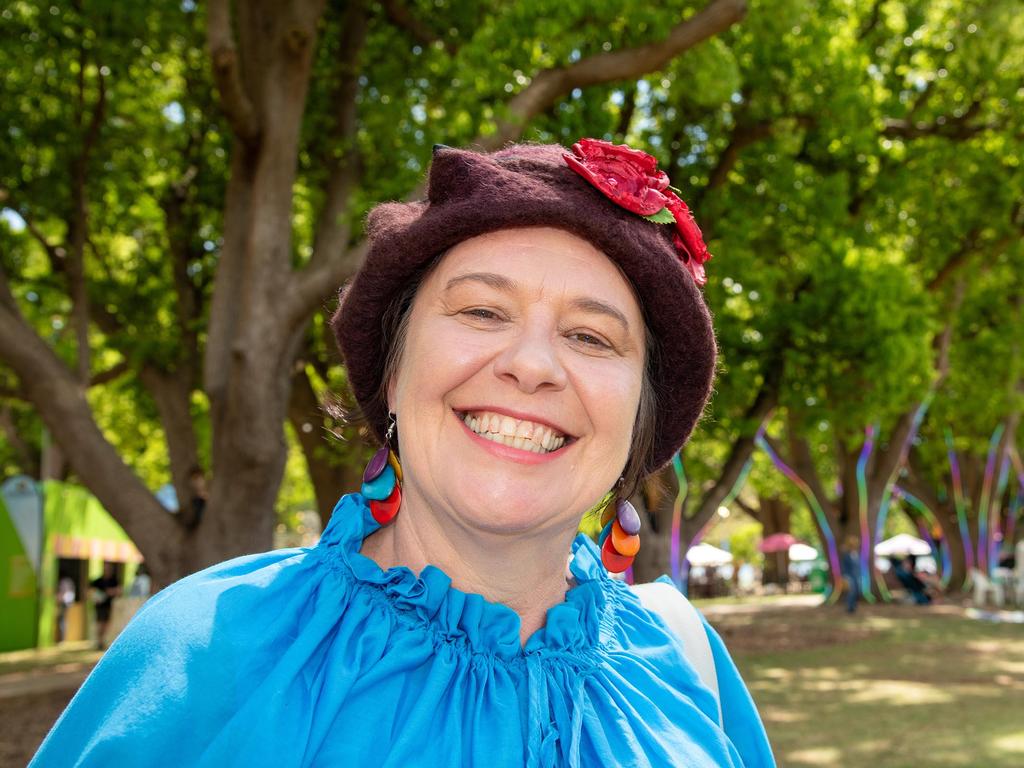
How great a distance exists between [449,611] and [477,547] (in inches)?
4.9

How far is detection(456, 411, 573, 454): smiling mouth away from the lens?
190cm

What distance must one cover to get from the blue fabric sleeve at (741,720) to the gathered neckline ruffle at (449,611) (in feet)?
1.27

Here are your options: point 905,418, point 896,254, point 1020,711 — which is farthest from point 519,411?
point 905,418

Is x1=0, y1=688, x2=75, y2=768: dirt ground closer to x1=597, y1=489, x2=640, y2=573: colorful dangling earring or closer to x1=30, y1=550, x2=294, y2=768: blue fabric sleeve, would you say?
x1=597, y1=489, x2=640, y2=573: colorful dangling earring

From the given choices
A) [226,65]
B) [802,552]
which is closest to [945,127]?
[226,65]

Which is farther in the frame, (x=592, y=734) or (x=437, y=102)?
(x=437, y=102)

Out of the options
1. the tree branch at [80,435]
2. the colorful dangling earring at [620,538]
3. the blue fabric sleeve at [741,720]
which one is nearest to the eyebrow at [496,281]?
the colorful dangling earring at [620,538]

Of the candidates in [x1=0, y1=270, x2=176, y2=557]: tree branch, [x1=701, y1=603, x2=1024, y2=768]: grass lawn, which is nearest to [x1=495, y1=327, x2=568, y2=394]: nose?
[x1=701, y1=603, x2=1024, y2=768]: grass lawn

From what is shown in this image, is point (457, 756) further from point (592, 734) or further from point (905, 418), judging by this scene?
point (905, 418)

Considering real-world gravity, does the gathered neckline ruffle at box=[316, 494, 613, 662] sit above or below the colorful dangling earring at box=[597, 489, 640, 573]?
below

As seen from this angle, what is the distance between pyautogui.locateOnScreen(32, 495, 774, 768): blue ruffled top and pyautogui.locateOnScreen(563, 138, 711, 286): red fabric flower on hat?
73 cm

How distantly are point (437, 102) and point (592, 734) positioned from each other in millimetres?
10888

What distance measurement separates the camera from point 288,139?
30.7ft

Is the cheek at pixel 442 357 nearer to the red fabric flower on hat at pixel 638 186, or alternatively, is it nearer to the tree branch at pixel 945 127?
the red fabric flower on hat at pixel 638 186
